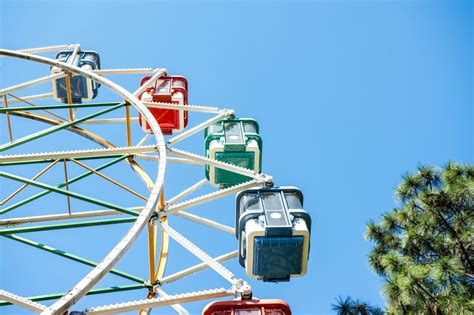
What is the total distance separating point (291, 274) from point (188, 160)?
4.68 m

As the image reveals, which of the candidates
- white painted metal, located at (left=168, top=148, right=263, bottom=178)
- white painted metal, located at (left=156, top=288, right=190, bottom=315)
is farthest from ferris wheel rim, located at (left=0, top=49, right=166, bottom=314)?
white painted metal, located at (left=156, top=288, right=190, bottom=315)

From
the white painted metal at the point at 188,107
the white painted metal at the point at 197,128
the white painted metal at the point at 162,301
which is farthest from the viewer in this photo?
the white painted metal at the point at 188,107

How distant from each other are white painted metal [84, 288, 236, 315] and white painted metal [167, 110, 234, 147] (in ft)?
18.0

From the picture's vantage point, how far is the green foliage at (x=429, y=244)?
15.9 metres

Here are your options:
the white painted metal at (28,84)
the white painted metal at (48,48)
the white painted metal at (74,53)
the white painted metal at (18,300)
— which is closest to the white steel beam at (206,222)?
the white painted metal at (28,84)

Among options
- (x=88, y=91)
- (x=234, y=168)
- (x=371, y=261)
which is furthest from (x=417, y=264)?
(x=88, y=91)

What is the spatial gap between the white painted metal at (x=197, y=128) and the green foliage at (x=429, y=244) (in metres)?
7.16

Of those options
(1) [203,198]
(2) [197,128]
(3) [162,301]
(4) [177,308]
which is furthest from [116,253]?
(2) [197,128]

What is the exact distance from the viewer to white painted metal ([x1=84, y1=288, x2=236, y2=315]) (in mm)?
7762

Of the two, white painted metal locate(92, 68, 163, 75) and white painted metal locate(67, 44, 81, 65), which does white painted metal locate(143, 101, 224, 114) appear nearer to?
white painted metal locate(92, 68, 163, 75)

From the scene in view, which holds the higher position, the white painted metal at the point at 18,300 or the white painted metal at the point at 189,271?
the white painted metal at the point at 189,271

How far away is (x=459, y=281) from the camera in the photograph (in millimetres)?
16203

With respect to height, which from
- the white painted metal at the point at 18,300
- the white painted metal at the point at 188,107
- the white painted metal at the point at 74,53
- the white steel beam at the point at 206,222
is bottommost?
the white painted metal at the point at 18,300

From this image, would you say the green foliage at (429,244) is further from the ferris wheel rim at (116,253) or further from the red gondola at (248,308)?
the ferris wheel rim at (116,253)
